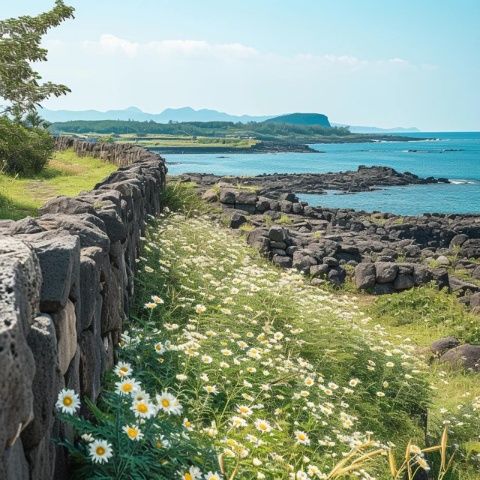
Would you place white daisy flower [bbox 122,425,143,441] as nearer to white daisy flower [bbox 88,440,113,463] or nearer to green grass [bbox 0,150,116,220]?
white daisy flower [bbox 88,440,113,463]

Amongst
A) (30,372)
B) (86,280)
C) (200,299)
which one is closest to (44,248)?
(86,280)

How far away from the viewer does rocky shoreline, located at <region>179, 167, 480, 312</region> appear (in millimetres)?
15281

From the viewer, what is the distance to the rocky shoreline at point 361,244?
50.1ft

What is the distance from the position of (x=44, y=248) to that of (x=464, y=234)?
27086mm

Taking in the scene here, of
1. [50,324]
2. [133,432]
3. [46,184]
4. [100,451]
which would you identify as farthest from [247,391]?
[46,184]

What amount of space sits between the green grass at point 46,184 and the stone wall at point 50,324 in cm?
531

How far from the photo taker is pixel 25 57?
532 inches

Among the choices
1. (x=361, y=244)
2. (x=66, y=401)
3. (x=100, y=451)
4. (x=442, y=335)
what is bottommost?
(x=442, y=335)

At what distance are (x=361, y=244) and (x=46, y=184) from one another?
946cm

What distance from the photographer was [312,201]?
46125mm

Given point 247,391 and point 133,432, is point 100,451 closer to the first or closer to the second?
point 133,432

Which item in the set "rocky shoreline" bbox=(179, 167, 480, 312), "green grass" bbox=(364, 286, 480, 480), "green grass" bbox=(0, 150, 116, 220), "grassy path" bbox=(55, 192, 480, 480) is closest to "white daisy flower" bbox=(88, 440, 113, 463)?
"grassy path" bbox=(55, 192, 480, 480)

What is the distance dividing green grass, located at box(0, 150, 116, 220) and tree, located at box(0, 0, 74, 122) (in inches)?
68.7

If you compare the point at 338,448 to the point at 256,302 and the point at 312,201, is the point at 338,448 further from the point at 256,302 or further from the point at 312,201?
the point at 312,201
